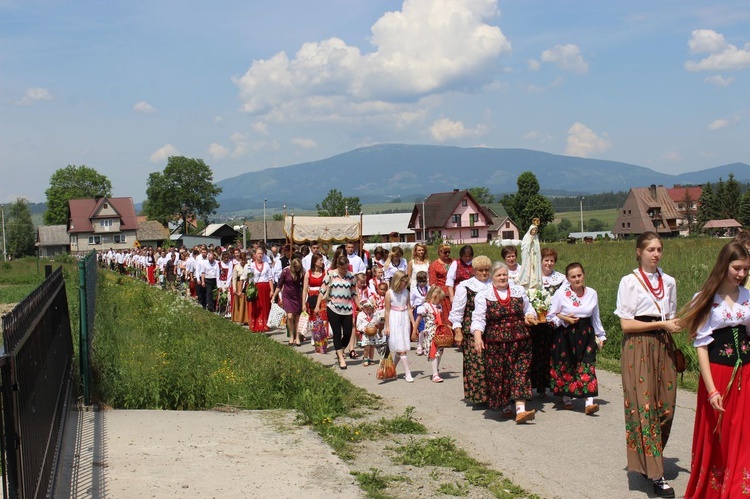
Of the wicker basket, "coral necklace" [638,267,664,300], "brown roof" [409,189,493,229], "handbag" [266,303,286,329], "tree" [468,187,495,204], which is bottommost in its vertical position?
"handbag" [266,303,286,329]

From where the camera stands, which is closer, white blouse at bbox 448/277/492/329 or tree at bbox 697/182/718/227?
white blouse at bbox 448/277/492/329

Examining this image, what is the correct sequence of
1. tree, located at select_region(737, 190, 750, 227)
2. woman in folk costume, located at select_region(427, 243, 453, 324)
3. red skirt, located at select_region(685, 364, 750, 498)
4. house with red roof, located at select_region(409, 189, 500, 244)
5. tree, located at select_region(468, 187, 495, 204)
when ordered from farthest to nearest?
tree, located at select_region(468, 187, 495, 204)
house with red roof, located at select_region(409, 189, 500, 244)
tree, located at select_region(737, 190, 750, 227)
woman in folk costume, located at select_region(427, 243, 453, 324)
red skirt, located at select_region(685, 364, 750, 498)

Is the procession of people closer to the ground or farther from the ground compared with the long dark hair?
closer to the ground

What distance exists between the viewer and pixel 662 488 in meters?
6.73

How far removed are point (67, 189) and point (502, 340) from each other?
457 feet

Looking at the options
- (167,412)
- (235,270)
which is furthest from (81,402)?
(235,270)

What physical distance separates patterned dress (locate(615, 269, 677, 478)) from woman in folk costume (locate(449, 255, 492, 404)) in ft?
9.34

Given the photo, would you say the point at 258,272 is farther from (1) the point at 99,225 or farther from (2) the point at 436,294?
(1) the point at 99,225

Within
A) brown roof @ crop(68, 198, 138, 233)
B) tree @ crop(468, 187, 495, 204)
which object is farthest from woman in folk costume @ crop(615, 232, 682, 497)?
tree @ crop(468, 187, 495, 204)

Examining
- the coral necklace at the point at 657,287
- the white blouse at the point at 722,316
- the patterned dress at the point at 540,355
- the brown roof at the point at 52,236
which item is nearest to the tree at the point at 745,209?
the brown roof at the point at 52,236

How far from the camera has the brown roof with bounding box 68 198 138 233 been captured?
118 m

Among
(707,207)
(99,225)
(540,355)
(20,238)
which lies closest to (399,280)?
(540,355)

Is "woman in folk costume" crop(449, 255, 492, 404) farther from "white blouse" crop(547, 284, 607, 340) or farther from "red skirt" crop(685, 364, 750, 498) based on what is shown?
"red skirt" crop(685, 364, 750, 498)

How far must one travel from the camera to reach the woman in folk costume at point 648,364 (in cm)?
689
